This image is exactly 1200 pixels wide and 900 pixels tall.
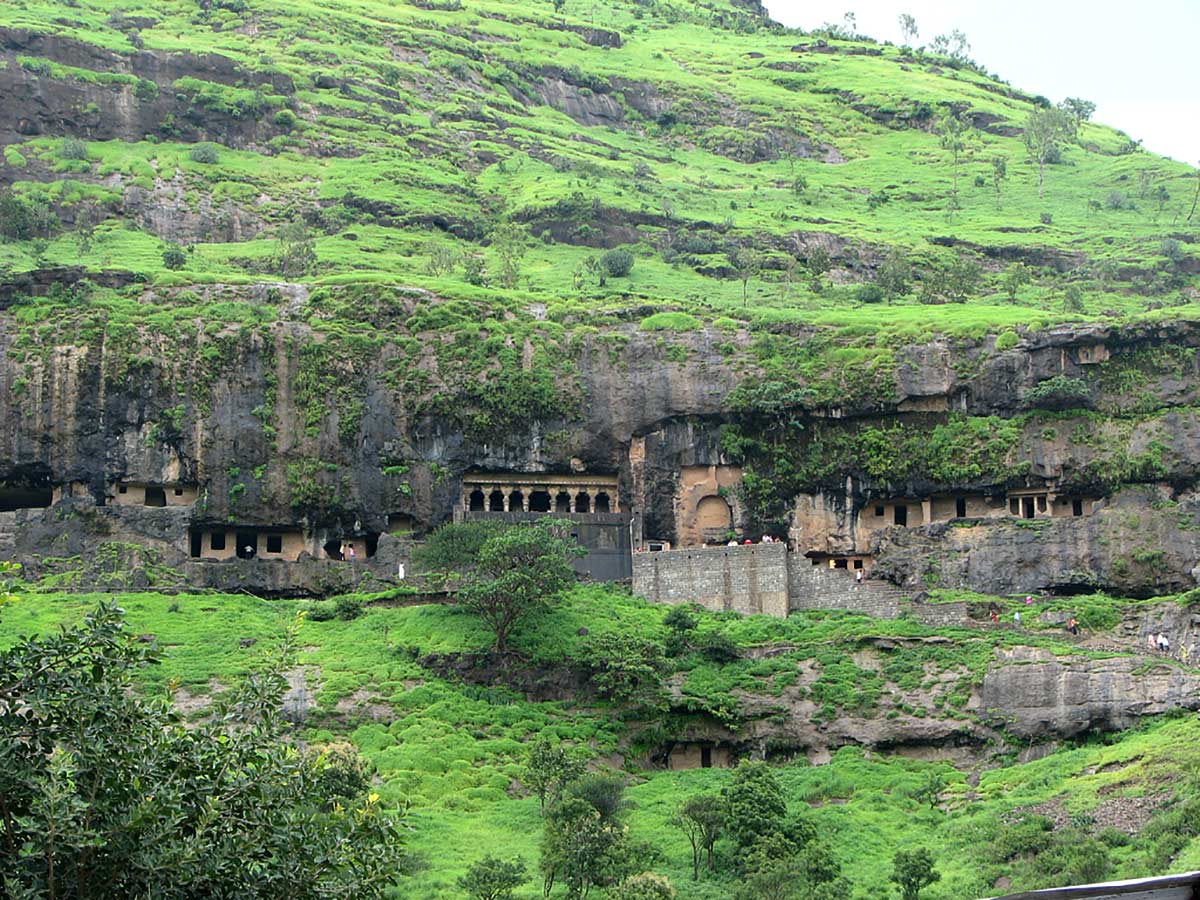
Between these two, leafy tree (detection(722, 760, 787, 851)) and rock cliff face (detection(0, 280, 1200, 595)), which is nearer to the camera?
leafy tree (detection(722, 760, 787, 851))

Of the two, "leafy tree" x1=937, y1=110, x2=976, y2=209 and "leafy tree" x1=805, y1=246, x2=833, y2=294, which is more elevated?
"leafy tree" x1=937, y1=110, x2=976, y2=209

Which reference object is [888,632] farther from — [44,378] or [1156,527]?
[44,378]

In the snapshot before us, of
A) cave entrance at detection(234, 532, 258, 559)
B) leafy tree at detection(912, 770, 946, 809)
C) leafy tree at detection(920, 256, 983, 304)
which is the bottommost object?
leafy tree at detection(912, 770, 946, 809)

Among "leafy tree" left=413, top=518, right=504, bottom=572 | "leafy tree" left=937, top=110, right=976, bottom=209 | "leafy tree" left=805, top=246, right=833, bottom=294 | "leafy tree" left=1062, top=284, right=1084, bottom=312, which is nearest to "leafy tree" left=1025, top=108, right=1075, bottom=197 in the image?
"leafy tree" left=937, top=110, right=976, bottom=209

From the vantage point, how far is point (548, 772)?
4741 centimetres

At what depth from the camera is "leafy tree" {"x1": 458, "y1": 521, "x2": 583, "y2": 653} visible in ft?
186

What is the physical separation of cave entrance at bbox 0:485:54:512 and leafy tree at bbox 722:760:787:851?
34.8 meters

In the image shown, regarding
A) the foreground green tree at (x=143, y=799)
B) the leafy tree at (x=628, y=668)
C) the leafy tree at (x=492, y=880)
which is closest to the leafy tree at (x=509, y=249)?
the leafy tree at (x=628, y=668)

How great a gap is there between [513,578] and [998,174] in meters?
77.7

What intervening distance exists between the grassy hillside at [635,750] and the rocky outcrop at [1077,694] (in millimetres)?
833

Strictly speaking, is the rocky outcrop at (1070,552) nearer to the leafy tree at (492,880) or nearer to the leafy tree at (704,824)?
the leafy tree at (704,824)

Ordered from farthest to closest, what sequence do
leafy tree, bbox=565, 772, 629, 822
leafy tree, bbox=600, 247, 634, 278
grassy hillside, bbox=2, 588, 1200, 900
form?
1. leafy tree, bbox=600, 247, 634, 278
2. leafy tree, bbox=565, 772, 629, 822
3. grassy hillside, bbox=2, 588, 1200, 900

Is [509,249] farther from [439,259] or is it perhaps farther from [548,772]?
[548,772]

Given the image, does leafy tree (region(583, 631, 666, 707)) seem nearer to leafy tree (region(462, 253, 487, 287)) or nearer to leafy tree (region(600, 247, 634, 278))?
leafy tree (region(462, 253, 487, 287))
